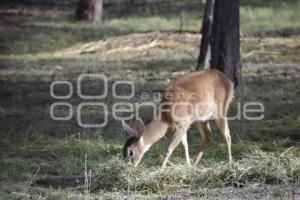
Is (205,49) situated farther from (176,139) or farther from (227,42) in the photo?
(176,139)

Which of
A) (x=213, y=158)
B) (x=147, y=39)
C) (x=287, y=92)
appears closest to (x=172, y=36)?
(x=147, y=39)

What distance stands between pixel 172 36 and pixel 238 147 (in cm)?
1369

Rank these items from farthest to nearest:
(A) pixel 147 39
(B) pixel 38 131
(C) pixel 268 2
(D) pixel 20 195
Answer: (C) pixel 268 2, (A) pixel 147 39, (B) pixel 38 131, (D) pixel 20 195

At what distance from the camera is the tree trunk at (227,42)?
1752cm

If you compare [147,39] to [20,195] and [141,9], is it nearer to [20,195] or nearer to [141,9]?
[141,9]

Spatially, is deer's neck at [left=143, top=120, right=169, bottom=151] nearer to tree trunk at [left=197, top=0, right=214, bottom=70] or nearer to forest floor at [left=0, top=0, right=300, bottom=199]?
forest floor at [left=0, top=0, right=300, bottom=199]

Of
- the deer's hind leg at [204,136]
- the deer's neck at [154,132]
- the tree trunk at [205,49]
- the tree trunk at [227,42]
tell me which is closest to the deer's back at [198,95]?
the deer's neck at [154,132]

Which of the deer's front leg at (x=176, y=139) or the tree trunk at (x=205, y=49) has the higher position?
the tree trunk at (x=205, y=49)

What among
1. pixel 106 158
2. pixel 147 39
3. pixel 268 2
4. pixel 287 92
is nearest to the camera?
pixel 106 158

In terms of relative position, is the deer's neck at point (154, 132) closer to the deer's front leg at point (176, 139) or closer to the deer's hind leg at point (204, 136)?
the deer's front leg at point (176, 139)

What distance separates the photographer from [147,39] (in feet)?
85.0

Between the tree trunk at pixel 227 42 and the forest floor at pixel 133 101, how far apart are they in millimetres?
622

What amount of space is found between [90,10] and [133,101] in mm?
15073

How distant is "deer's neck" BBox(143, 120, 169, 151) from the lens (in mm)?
11586
